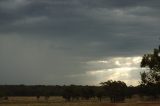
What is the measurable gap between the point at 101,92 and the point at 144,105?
75231mm

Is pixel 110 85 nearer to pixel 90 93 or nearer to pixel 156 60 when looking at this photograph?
pixel 90 93

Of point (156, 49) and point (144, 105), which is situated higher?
point (156, 49)

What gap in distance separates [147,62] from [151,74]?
11.8ft

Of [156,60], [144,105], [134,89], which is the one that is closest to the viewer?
[144,105]

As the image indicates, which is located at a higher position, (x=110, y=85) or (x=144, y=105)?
(x=110, y=85)

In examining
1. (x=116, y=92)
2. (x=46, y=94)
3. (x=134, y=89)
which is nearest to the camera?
(x=116, y=92)

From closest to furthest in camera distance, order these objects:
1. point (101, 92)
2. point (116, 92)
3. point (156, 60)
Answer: point (156, 60) → point (116, 92) → point (101, 92)

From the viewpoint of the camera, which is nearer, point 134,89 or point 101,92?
point 101,92

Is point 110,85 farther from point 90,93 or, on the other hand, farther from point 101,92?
point 90,93

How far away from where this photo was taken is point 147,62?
325 feet

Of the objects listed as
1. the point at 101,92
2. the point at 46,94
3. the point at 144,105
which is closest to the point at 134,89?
the point at 101,92

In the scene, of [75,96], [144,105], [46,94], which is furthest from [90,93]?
[144,105]

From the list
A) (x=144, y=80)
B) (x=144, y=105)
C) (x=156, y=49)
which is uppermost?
(x=156, y=49)

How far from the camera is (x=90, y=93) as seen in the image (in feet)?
505
